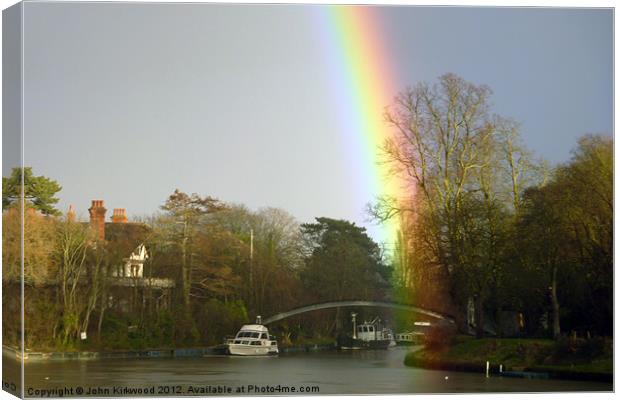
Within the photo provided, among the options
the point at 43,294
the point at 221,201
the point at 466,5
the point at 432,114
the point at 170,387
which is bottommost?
the point at 170,387

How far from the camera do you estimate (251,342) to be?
75.8ft

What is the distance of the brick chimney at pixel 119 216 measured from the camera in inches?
904

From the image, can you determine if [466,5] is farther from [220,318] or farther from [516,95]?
[220,318]

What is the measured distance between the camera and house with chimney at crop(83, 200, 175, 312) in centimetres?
2292

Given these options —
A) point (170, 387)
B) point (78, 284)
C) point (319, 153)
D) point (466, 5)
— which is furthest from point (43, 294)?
point (466, 5)

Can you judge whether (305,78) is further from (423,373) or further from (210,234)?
(423,373)

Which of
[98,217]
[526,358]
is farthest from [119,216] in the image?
[526,358]

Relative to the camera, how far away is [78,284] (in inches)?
893

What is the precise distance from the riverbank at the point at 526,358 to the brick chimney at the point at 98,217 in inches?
237

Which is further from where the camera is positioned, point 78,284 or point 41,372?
point 78,284

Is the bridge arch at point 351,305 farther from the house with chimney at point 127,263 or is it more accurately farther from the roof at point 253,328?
the house with chimney at point 127,263

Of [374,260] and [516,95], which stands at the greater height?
[516,95]

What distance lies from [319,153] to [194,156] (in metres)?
2.23

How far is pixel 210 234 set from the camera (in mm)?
23750
